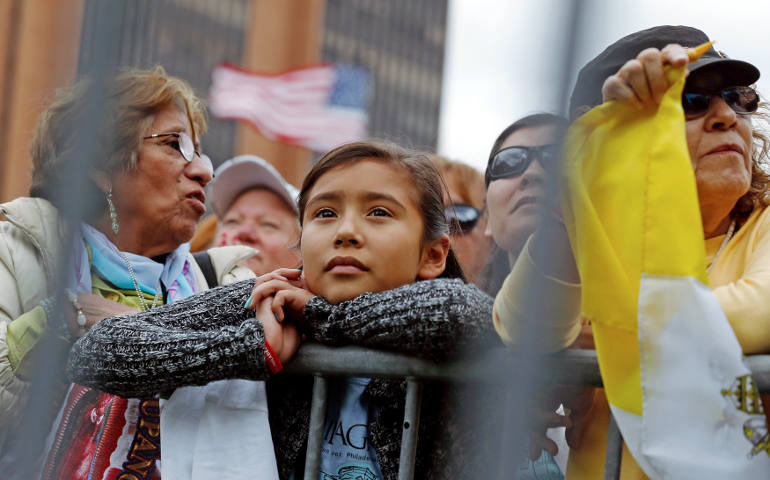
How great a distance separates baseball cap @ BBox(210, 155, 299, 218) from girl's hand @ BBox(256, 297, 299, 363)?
6.80 feet

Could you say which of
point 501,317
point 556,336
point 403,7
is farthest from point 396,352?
point 403,7

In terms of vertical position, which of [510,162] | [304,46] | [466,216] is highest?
[304,46]

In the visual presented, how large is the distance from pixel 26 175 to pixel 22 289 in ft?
2.24

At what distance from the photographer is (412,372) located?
150cm

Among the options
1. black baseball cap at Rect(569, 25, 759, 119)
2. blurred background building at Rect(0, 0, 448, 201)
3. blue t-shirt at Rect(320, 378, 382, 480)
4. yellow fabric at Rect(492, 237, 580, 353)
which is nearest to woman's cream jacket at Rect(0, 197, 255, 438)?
blue t-shirt at Rect(320, 378, 382, 480)

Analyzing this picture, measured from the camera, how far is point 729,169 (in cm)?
160

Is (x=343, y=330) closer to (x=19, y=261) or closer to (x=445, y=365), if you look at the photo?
(x=445, y=365)

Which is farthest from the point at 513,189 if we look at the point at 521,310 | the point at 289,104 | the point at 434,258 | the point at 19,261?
the point at 289,104

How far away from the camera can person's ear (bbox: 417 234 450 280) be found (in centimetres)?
197

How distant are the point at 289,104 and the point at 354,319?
40.4ft

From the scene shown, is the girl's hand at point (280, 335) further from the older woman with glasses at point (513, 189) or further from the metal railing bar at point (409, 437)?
the older woman with glasses at point (513, 189)

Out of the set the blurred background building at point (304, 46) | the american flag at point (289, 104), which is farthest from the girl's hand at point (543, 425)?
the blurred background building at point (304, 46)

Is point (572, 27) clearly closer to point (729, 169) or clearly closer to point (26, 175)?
point (729, 169)

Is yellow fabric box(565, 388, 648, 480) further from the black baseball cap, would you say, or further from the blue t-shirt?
the black baseball cap
